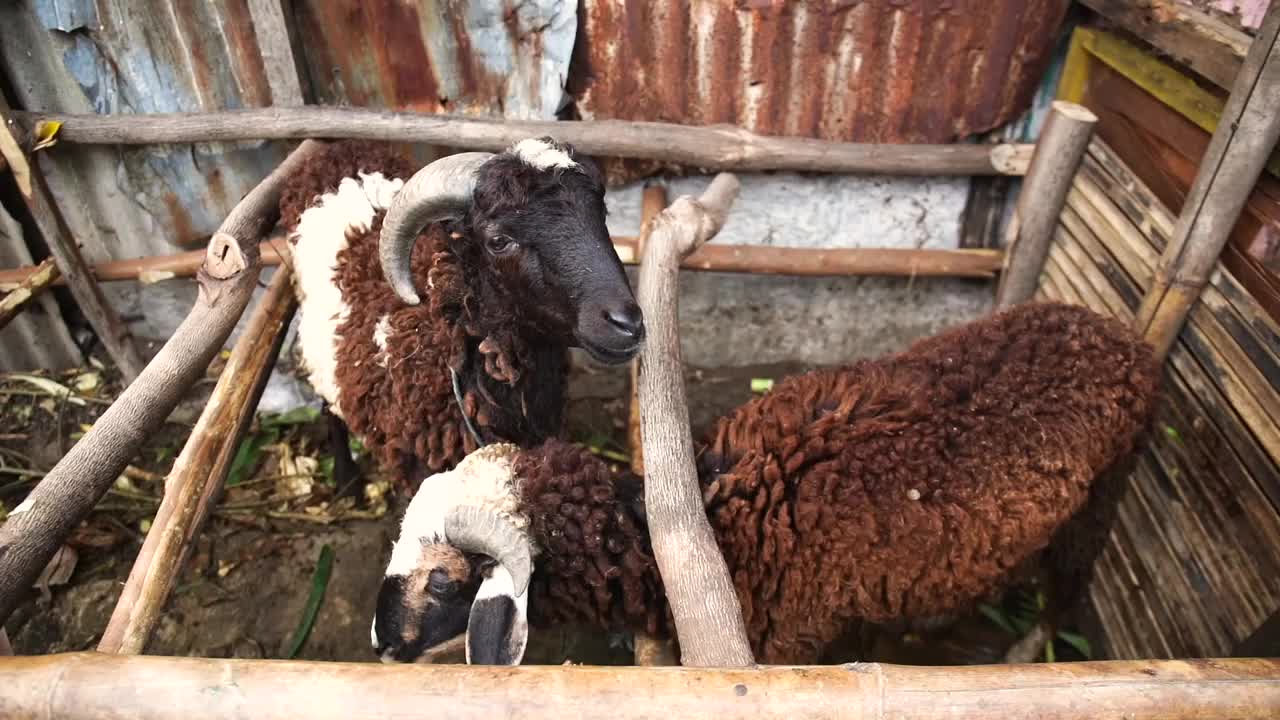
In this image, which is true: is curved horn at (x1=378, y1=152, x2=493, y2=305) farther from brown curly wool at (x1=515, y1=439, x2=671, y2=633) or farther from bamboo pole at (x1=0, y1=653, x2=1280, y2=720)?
bamboo pole at (x1=0, y1=653, x2=1280, y2=720)


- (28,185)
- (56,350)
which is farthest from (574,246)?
(56,350)

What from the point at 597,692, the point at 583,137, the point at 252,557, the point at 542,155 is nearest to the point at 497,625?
the point at 597,692

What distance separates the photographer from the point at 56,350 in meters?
4.24

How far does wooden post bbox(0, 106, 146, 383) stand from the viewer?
328 cm

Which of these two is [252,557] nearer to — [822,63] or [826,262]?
[826,262]

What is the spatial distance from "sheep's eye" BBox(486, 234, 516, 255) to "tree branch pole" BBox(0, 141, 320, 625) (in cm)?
88

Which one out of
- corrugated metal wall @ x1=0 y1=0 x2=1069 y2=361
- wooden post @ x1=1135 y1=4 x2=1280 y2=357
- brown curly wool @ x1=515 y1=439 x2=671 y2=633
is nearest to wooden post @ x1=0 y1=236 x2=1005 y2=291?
corrugated metal wall @ x1=0 y1=0 x2=1069 y2=361

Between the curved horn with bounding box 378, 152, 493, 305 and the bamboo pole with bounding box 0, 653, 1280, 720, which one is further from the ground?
the curved horn with bounding box 378, 152, 493, 305

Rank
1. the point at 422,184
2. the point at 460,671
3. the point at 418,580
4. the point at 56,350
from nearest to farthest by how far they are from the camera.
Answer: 1. the point at 460,671
2. the point at 418,580
3. the point at 422,184
4. the point at 56,350

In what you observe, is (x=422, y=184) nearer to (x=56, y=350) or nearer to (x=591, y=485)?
(x=591, y=485)

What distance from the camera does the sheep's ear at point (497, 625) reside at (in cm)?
191

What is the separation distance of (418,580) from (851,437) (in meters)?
1.34

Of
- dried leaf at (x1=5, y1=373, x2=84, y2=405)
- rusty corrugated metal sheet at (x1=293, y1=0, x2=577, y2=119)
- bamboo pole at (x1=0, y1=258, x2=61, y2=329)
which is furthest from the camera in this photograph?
dried leaf at (x1=5, y1=373, x2=84, y2=405)

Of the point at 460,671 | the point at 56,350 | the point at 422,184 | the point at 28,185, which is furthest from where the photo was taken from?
the point at 56,350
